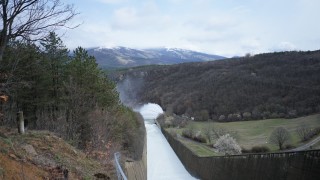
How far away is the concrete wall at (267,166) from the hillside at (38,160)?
664cm

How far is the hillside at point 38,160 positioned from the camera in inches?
334

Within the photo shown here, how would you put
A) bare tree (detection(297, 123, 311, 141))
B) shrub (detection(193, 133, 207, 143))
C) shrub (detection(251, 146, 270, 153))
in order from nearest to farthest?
shrub (detection(251, 146, 270, 153)), bare tree (detection(297, 123, 311, 141)), shrub (detection(193, 133, 207, 143))

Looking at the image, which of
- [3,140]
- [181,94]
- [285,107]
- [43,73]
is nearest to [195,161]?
[43,73]

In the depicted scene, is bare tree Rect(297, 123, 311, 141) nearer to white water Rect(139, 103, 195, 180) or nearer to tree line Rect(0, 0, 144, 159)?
white water Rect(139, 103, 195, 180)

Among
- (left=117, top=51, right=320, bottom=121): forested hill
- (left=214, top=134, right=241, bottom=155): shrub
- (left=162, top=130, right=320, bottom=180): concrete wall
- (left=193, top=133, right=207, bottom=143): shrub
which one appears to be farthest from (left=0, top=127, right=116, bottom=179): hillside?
(left=117, top=51, right=320, bottom=121): forested hill

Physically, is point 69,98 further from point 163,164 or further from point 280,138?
point 280,138

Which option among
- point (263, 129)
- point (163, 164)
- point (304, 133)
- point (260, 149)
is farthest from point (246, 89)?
point (163, 164)

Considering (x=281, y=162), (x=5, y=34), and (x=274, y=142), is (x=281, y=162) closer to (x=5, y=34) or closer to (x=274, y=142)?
(x=5, y=34)

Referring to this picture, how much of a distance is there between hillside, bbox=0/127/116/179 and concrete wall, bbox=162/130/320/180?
6642mm

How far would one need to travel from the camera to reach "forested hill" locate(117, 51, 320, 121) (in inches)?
4722

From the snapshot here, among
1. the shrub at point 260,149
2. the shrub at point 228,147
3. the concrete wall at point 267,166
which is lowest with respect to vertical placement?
the shrub at point 260,149

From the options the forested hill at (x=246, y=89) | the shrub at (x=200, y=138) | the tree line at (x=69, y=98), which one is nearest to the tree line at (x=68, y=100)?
the tree line at (x=69, y=98)

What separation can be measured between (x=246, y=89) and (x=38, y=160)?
13494 centimetres

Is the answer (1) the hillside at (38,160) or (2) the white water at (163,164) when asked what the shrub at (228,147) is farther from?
(1) the hillside at (38,160)
